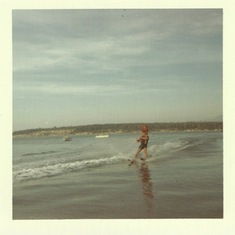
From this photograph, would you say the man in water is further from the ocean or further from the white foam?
the white foam

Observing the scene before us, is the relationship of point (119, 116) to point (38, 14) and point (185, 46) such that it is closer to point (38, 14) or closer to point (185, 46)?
point (185, 46)

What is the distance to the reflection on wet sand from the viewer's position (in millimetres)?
4283

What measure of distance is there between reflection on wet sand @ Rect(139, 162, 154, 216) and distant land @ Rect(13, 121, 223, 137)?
421 mm

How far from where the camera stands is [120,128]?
181 inches

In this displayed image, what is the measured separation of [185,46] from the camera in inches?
176

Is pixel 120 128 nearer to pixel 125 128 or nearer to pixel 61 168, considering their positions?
pixel 125 128

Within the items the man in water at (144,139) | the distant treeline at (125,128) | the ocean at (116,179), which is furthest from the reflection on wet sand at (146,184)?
the distant treeline at (125,128)

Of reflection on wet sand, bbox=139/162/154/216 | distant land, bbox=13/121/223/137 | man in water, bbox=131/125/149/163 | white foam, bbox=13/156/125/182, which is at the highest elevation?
distant land, bbox=13/121/223/137

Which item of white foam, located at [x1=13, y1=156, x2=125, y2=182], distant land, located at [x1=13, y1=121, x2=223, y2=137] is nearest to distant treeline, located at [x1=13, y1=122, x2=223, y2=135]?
distant land, located at [x1=13, y1=121, x2=223, y2=137]

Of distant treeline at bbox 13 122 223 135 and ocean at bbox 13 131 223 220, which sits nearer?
ocean at bbox 13 131 223 220

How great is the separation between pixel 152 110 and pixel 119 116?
0.35m

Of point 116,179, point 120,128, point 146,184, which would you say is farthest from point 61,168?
point 146,184
